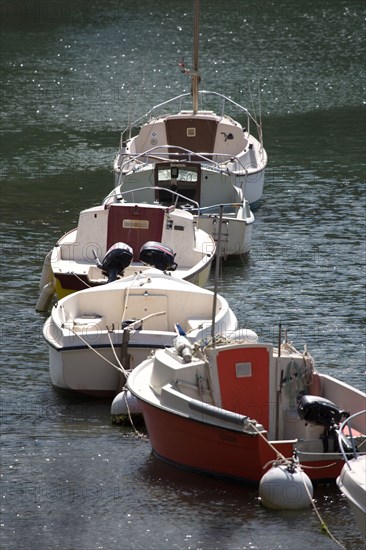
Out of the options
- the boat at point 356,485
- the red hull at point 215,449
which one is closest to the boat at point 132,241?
the red hull at point 215,449

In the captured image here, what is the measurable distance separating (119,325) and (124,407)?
210 centimetres

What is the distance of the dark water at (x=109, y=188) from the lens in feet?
50.4

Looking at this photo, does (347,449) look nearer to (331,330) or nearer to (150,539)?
(150,539)

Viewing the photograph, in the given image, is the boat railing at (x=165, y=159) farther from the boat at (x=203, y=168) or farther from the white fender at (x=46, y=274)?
the white fender at (x=46, y=274)

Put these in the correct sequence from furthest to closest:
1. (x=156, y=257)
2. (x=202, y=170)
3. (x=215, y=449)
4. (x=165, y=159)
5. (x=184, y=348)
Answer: (x=165, y=159) → (x=202, y=170) → (x=156, y=257) → (x=184, y=348) → (x=215, y=449)

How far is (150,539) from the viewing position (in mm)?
14797

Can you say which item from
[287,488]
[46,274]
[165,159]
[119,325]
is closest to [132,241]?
[46,274]

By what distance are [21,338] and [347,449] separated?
846 centimetres

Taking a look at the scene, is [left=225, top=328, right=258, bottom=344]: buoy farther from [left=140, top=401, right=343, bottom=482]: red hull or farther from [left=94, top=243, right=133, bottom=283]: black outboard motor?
[left=94, top=243, right=133, bottom=283]: black outboard motor

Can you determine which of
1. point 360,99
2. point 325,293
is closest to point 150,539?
point 325,293

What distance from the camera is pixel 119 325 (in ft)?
65.4

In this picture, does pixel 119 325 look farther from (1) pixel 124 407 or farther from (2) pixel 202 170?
(2) pixel 202 170

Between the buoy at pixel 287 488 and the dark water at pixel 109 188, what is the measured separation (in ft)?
0.58

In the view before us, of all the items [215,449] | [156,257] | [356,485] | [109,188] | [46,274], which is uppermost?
[356,485]
